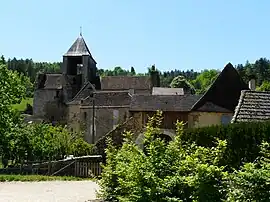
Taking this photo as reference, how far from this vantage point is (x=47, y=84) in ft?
261

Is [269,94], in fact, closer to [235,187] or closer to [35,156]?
[235,187]

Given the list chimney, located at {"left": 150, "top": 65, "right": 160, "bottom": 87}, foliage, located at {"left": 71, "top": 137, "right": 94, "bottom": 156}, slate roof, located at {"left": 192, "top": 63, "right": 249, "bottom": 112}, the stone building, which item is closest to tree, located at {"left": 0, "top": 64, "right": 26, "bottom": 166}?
foliage, located at {"left": 71, "top": 137, "right": 94, "bottom": 156}

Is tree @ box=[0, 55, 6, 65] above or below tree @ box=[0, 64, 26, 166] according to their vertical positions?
above

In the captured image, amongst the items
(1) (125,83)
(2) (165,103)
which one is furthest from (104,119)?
(1) (125,83)

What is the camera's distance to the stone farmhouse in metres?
38.4

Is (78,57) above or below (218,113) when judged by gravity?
above

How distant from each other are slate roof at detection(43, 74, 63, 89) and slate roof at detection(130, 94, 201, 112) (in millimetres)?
36596

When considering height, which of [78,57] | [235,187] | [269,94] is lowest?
[235,187]

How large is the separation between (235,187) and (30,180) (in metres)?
19.8

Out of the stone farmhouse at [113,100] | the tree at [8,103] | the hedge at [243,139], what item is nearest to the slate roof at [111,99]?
the stone farmhouse at [113,100]

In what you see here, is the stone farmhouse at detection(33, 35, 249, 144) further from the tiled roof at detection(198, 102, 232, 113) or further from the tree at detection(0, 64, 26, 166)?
the tree at detection(0, 64, 26, 166)

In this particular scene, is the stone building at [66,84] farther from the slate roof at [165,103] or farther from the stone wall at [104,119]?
the slate roof at [165,103]

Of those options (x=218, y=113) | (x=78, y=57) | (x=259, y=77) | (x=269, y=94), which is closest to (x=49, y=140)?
(x=218, y=113)

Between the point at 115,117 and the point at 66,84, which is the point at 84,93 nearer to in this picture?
the point at 66,84
